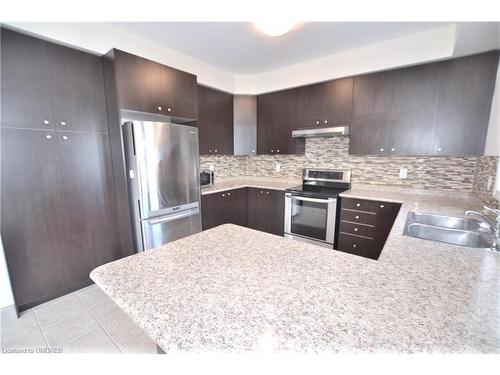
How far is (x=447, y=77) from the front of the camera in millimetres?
2090

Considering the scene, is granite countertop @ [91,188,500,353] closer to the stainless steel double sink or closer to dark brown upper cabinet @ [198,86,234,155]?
the stainless steel double sink

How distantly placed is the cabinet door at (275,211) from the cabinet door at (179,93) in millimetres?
1474

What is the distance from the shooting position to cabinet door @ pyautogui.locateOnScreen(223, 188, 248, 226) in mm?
3043

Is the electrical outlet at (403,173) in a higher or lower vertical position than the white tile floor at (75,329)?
higher

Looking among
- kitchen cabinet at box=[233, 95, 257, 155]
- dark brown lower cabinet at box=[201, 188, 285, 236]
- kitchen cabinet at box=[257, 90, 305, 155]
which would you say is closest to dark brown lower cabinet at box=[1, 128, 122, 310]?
dark brown lower cabinet at box=[201, 188, 285, 236]

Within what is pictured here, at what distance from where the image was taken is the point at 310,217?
2770 millimetres

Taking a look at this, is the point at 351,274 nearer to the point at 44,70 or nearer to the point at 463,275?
the point at 463,275

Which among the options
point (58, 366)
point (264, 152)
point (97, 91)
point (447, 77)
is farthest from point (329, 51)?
point (58, 366)

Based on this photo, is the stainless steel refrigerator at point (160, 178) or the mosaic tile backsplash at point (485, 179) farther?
the stainless steel refrigerator at point (160, 178)

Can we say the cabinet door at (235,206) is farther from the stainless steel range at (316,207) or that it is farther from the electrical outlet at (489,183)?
the electrical outlet at (489,183)

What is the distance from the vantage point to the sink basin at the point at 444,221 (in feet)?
4.85

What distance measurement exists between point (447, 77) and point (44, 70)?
366cm

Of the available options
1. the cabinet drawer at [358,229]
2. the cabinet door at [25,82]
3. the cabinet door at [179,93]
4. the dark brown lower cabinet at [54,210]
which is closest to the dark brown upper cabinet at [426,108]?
the cabinet drawer at [358,229]

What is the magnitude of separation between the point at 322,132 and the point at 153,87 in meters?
2.03
